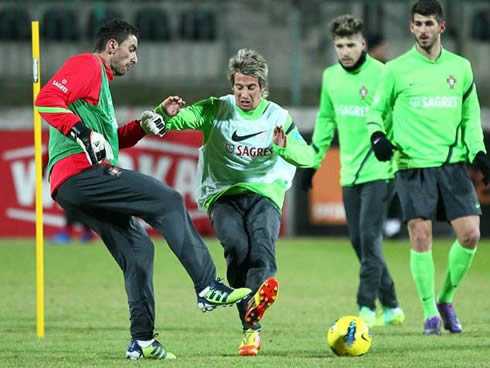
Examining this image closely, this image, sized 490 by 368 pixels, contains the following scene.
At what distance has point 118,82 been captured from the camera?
66.5 ft

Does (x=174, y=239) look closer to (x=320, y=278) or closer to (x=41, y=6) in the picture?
(x=320, y=278)

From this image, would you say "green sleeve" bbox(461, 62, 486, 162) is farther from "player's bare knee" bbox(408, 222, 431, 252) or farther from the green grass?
the green grass

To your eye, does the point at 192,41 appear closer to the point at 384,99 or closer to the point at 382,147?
the point at 384,99

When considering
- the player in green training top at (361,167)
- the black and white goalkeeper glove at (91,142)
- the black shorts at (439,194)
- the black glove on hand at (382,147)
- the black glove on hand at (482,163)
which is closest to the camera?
the black and white goalkeeper glove at (91,142)

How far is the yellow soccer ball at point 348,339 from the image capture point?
753cm

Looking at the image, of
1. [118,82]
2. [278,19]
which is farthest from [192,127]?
[278,19]

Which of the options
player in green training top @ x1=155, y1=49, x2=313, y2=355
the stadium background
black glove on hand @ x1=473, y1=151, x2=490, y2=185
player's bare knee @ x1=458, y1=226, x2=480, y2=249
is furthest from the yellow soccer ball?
the stadium background

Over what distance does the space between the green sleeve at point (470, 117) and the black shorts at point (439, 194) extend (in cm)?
21

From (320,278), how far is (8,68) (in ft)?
30.8

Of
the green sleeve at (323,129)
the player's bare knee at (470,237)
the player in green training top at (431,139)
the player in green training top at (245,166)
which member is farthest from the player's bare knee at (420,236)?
the green sleeve at (323,129)

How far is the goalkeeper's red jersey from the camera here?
6.90 meters

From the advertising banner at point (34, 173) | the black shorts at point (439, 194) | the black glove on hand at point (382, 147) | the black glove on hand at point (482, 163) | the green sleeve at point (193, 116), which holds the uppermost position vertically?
the green sleeve at point (193, 116)

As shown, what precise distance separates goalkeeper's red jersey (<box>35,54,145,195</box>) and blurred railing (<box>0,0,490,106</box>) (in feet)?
41.9

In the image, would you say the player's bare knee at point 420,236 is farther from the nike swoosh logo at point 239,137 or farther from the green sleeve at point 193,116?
the green sleeve at point 193,116
